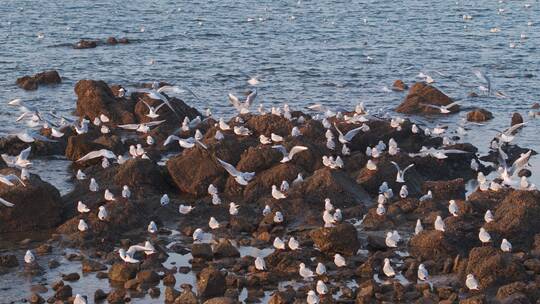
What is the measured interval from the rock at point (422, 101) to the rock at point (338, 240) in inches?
604

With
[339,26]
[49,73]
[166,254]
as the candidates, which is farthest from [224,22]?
[166,254]

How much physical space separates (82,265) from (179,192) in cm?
569

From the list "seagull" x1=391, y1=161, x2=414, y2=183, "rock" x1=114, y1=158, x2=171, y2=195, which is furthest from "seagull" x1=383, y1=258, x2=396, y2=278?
"rock" x1=114, y1=158, x2=171, y2=195

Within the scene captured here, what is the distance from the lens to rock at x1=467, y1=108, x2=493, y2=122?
35625 millimetres

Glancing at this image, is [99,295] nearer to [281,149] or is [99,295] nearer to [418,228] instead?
[418,228]

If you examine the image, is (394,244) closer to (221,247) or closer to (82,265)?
(221,247)

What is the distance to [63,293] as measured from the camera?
20109 millimetres

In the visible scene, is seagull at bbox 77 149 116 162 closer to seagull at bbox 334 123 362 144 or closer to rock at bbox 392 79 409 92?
seagull at bbox 334 123 362 144

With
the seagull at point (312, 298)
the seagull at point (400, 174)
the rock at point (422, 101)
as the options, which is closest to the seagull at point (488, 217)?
the seagull at point (400, 174)

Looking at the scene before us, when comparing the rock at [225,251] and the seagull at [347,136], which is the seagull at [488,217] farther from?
the seagull at [347,136]

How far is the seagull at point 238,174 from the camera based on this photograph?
26.2 meters

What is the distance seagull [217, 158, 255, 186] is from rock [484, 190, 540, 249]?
6.00 m

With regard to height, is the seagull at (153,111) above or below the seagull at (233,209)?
below

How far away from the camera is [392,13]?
206 ft
